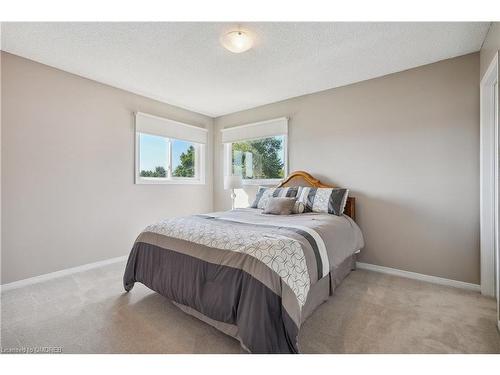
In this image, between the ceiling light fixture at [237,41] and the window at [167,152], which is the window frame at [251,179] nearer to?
the window at [167,152]

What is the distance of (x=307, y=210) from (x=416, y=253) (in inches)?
50.7

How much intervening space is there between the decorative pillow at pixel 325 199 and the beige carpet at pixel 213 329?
0.88 meters

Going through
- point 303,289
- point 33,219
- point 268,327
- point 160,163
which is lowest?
point 268,327

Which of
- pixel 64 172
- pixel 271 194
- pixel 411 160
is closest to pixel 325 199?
pixel 271 194

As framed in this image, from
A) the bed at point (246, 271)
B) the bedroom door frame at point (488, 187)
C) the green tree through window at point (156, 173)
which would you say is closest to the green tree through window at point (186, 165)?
the green tree through window at point (156, 173)

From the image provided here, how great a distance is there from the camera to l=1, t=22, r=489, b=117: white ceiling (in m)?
2.04

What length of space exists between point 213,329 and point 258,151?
10.1 feet

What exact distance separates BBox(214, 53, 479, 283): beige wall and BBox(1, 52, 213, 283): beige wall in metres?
2.71

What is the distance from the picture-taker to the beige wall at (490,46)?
1.84 m

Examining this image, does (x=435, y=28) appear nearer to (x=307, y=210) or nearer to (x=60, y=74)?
(x=307, y=210)

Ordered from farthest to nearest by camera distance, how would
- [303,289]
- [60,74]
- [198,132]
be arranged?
[198,132] < [60,74] < [303,289]
